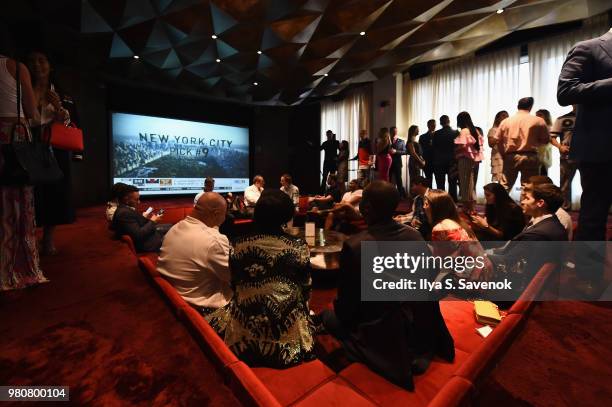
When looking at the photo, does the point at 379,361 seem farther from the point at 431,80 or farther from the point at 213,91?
the point at 213,91

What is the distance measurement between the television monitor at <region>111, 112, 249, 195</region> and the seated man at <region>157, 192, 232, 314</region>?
23.3 ft

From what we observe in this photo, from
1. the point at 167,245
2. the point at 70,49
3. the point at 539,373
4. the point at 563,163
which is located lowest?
the point at 539,373

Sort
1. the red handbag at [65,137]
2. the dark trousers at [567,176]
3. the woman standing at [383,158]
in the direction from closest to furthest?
the red handbag at [65,137] < the dark trousers at [567,176] < the woman standing at [383,158]

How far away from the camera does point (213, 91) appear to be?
8.33 meters

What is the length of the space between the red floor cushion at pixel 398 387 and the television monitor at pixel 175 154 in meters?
8.13

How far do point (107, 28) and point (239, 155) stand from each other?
17.3 ft

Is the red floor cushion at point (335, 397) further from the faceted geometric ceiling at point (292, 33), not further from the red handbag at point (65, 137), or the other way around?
the faceted geometric ceiling at point (292, 33)

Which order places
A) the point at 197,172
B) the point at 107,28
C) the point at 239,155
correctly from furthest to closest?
1. the point at 239,155
2. the point at 197,172
3. the point at 107,28

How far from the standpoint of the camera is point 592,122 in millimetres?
1522

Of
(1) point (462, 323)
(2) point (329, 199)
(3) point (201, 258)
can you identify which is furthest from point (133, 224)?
(2) point (329, 199)

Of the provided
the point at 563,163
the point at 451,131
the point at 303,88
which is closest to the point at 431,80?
the point at 451,131
